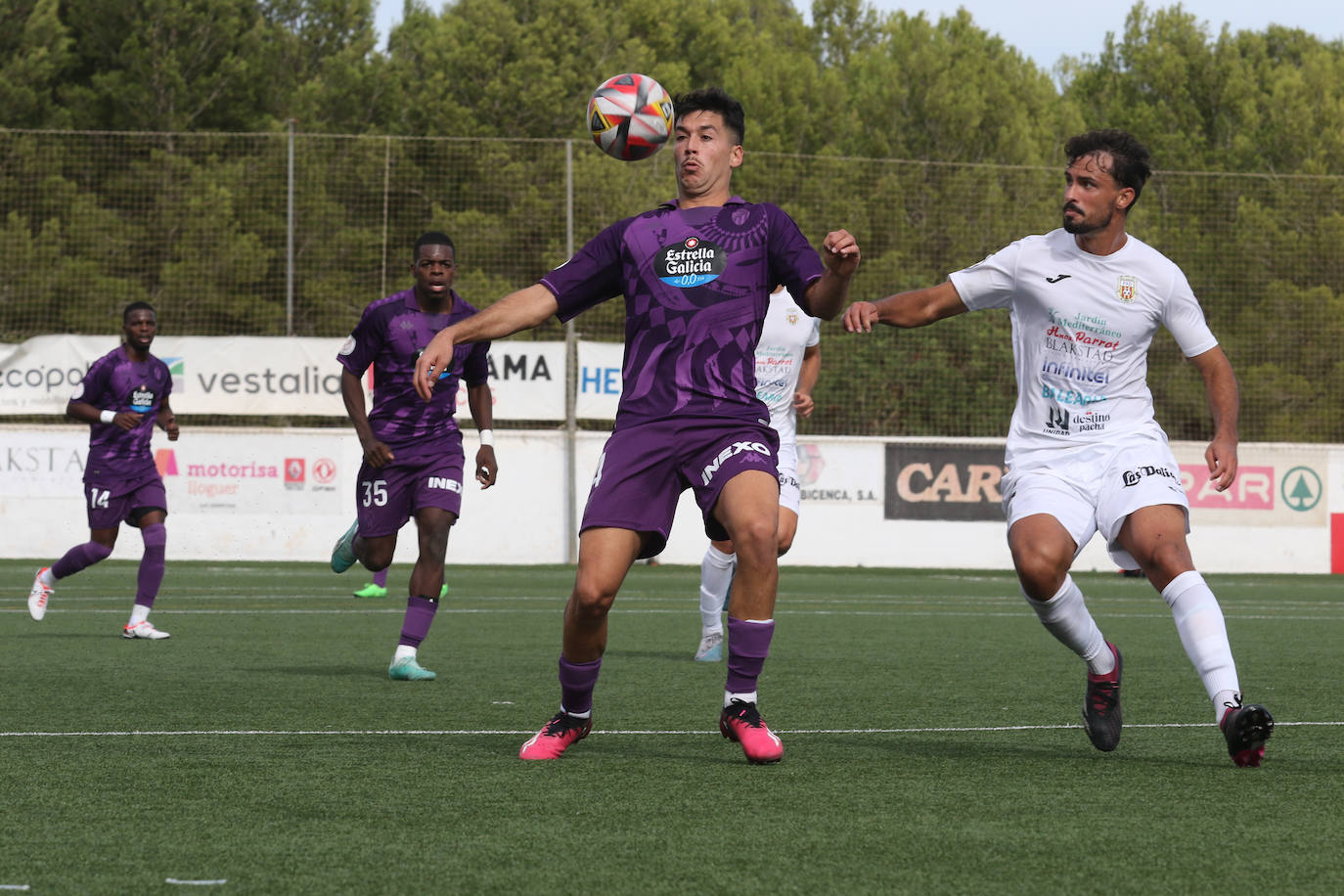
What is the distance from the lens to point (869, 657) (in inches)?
390

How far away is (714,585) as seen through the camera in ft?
31.4

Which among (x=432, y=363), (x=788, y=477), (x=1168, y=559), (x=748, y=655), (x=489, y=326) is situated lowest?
(x=748, y=655)

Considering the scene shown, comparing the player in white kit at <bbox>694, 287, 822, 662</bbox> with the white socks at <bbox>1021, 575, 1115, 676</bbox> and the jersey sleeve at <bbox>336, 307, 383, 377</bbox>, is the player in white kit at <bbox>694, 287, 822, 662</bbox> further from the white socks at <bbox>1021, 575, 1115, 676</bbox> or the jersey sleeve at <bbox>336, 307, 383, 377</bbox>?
the white socks at <bbox>1021, 575, 1115, 676</bbox>

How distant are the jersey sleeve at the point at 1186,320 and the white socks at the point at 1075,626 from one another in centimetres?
92

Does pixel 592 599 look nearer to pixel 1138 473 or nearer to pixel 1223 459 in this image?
pixel 1138 473

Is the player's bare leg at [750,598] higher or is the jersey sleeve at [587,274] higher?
the jersey sleeve at [587,274]

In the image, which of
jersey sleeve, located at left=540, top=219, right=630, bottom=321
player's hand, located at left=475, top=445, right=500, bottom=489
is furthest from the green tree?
jersey sleeve, located at left=540, top=219, right=630, bottom=321

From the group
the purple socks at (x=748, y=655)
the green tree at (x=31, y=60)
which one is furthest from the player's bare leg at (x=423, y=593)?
the green tree at (x=31, y=60)

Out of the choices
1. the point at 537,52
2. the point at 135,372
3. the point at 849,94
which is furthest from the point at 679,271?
the point at 849,94

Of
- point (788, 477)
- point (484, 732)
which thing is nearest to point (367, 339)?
point (788, 477)

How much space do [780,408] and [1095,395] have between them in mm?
3958

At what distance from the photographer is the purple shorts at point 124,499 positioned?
448 inches

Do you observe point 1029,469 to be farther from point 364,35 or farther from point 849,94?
point 849,94

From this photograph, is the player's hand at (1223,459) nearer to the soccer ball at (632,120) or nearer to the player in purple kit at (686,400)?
the player in purple kit at (686,400)
